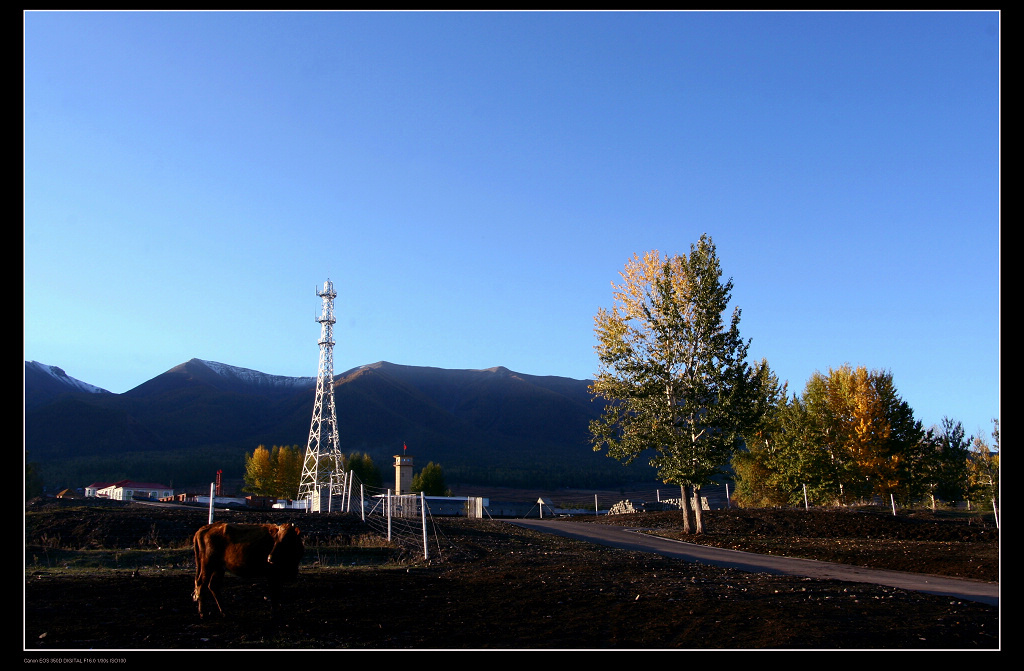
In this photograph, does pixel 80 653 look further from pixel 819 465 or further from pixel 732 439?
pixel 819 465

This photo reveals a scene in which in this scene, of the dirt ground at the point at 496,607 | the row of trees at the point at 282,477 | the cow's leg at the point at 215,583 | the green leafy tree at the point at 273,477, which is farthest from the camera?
the green leafy tree at the point at 273,477

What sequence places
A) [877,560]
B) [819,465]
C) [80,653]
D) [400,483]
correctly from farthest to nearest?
[400,483], [819,465], [877,560], [80,653]

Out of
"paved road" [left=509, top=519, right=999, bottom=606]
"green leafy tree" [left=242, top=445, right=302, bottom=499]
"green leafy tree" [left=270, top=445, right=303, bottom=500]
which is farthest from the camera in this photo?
"green leafy tree" [left=270, top=445, right=303, bottom=500]

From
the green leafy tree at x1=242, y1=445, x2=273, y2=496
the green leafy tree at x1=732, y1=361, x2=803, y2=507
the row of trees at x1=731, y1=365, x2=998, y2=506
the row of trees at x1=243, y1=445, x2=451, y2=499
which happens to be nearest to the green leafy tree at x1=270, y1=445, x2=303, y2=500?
the row of trees at x1=243, y1=445, x2=451, y2=499

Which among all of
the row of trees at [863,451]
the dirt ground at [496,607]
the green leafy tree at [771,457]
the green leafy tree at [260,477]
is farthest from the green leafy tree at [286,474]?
the dirt ground at [496,607]

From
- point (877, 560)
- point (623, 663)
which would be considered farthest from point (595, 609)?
point (877, 560)

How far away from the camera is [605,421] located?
24.9 metres

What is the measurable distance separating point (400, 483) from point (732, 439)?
34.0 metres

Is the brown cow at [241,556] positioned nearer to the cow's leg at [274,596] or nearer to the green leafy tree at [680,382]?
the cow's leg at [274,596]

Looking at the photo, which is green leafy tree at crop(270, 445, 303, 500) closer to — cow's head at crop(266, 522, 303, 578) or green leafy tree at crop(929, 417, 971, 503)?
green leafy tree at crop(929, 417, 971, 503)

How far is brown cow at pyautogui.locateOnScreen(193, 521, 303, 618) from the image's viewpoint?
7.95 metres

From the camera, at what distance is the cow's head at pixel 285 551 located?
8.13 meters

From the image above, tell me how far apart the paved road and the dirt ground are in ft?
3.66

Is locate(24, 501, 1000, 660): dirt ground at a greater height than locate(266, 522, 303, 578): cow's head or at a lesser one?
lesser
